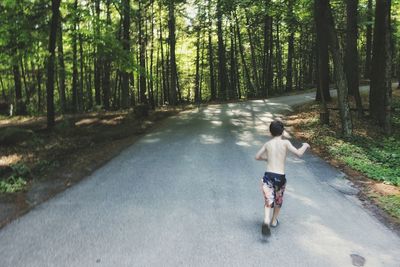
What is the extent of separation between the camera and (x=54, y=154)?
1372cm

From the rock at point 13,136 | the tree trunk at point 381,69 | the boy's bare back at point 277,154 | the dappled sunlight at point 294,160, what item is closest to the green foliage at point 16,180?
the rock at point 13,136

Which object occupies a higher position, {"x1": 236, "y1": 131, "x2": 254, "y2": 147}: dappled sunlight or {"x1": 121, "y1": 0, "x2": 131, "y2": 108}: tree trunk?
{"x1": 121, "y1": 0, "x2": 131, "y2": 108}: tree trunk

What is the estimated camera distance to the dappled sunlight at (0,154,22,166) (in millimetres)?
12250

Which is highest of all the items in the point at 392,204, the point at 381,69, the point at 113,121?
the point at 381,69

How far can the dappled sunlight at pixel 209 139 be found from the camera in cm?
1530

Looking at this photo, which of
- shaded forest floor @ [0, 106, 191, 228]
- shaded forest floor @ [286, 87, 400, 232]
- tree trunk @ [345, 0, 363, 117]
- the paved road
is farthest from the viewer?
tree trunk @ [345, 0, 363, 117]

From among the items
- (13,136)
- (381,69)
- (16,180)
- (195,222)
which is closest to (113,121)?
(13,136)

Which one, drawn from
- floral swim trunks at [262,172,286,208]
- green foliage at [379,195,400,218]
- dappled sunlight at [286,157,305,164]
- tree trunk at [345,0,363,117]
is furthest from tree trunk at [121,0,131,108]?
floral swim trunks at [262,172,286,208]

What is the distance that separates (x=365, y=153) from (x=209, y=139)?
5.60m

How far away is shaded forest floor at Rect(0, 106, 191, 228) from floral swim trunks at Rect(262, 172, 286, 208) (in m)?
4.88

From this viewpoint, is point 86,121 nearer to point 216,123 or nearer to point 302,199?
point 216,123

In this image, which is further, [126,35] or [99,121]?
[126,35]

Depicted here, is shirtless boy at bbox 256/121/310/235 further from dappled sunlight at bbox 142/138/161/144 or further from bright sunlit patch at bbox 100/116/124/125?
bright sunlit patch at bbox 100/116/124/125

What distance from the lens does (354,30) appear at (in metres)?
23.8
